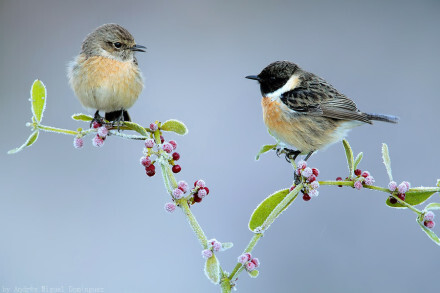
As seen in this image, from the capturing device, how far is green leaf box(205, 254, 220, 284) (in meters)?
1.12

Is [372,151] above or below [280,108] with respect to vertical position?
below

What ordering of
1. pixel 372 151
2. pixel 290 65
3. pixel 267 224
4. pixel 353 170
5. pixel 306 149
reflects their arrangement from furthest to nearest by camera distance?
1. pixel 372 151
2. pixel 290 65
3. pixel 306 149
4. pixel 353 170
5. pixel 267 224

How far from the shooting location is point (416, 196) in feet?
4.85

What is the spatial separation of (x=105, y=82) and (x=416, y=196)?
6.79 feet

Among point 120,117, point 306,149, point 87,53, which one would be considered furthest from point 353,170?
point 87,53

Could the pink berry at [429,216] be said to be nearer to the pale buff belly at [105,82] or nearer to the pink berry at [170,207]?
the pink berry at [170,207]

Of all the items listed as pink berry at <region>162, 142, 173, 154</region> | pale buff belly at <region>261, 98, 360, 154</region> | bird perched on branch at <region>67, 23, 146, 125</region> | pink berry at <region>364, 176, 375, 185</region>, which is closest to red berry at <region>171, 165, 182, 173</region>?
pink berry at <region>162, 142, 173, 154</region>

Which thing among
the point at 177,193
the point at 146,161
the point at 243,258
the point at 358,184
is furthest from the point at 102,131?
the point at 358,184

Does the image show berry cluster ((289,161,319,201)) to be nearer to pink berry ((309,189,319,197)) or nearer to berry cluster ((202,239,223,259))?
pink berry ((309,189,319,197))

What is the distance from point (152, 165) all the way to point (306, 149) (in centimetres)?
159

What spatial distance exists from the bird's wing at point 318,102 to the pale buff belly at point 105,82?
95 cm

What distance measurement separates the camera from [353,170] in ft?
4.93

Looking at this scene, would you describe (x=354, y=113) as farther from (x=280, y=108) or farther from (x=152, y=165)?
(x=152, y=165)

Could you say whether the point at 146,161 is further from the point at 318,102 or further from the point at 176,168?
the point at 318,102
